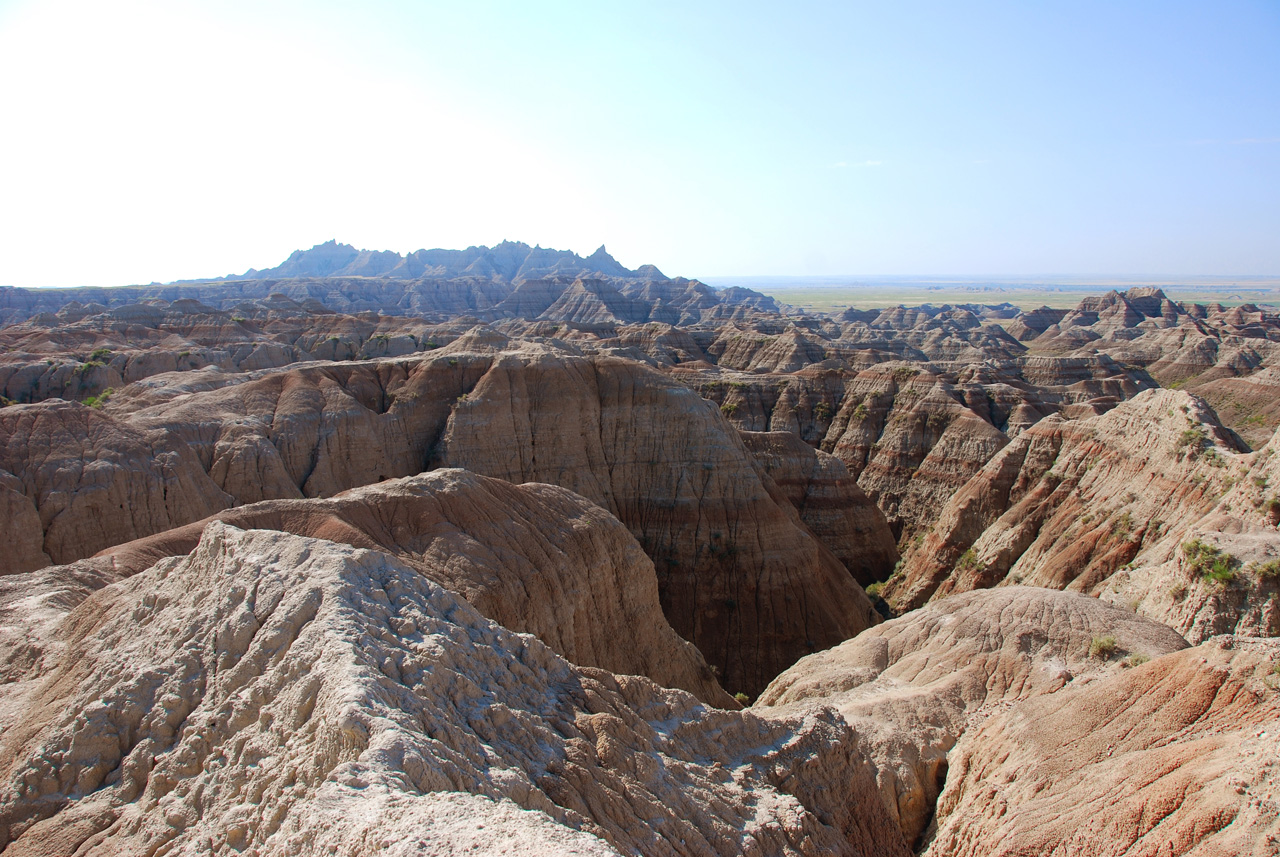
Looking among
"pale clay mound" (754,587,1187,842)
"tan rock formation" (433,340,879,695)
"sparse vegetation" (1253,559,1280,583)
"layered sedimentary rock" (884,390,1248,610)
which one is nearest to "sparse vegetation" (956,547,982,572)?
"layered sedimentary rock" (884,390,1248,610)

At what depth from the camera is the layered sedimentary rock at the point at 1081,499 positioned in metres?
26.1

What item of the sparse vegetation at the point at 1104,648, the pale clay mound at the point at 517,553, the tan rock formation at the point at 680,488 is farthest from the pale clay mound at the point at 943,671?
the tan rock formation at the point at 680,488

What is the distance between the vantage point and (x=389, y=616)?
1064 centimetres

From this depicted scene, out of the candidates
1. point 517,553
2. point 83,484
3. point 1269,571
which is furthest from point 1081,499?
point 83,484

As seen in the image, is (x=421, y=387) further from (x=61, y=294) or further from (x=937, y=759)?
(x=61, y=294)

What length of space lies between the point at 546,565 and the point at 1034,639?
13.2 meters

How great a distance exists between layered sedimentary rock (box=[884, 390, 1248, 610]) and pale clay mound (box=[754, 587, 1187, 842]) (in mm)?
7619

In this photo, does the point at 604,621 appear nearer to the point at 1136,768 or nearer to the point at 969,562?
the point at 1136,768

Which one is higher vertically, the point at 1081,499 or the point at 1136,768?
the point at 1136,768

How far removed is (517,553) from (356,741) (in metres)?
14.1

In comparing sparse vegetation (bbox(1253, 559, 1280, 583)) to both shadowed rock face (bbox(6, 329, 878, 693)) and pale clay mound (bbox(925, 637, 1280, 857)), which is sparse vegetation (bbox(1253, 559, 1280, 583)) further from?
shadowed rock face (bbox(6, 329, 878, 693))

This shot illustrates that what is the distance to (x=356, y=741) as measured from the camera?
24.9 feet

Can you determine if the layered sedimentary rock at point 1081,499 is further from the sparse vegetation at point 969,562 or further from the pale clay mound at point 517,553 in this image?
the pale clay mound at point 517,553

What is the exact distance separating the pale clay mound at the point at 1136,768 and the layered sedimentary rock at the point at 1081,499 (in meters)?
13.1
